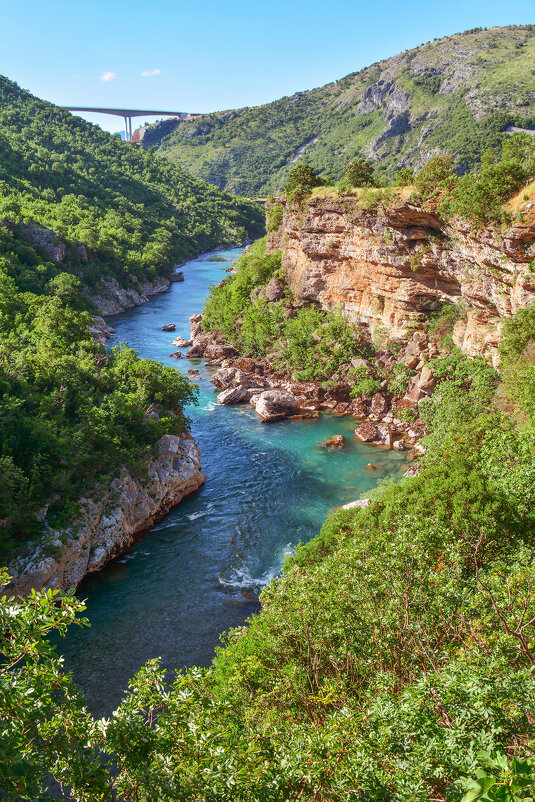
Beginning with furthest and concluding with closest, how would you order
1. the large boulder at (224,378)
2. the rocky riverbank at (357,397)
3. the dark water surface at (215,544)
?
1. the large boulder at (224,378)
2. the rocky riverbank at (357,397)
3. the dark water surface at (215,544)

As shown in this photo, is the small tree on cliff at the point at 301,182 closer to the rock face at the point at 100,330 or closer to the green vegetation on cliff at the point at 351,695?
the rock face at the point at 100,330

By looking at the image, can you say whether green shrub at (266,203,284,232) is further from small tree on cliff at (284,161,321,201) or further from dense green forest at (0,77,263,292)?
dense green forest at (0,77,263,292)

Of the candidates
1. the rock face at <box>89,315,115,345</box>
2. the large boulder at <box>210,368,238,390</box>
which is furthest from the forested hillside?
the large boulder at <box>210,368,238,390</box>

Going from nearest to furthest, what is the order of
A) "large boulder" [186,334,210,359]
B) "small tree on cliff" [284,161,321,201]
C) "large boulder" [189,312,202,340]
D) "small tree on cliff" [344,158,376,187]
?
"small tree on cliff" [344,158,376,187] < "small tree on cliff" [284,161,321,201] < "large boulder" [186,334,210,359] < "large boulder" [189,312,202,340]

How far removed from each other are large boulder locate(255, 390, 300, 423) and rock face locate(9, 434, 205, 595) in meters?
7.15

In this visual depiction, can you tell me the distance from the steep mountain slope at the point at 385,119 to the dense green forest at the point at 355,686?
4731cm

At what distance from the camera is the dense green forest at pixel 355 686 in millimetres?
4906

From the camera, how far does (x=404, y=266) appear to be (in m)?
32.3

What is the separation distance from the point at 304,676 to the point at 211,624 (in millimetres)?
8825

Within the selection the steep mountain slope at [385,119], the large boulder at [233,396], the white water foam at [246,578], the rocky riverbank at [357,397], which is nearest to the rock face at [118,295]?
the rocky riverbank at [357,397]

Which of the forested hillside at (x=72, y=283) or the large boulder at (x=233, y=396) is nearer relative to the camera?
the forested hillside at (x=72, y=283)

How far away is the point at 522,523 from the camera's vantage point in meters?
12.9

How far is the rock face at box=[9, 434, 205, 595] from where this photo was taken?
55.0ft

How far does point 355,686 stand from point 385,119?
123 metres
